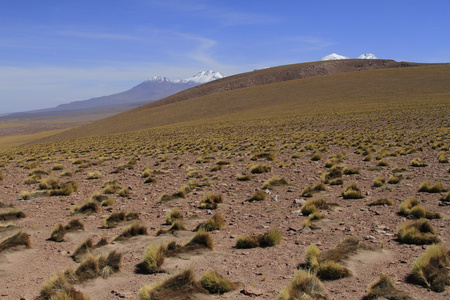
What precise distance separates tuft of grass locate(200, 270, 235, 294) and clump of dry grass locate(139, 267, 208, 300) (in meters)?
0.08

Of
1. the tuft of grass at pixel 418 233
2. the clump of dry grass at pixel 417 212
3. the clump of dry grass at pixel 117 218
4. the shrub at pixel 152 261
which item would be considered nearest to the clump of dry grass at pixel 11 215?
the clump of dry grass at pixel 117 218

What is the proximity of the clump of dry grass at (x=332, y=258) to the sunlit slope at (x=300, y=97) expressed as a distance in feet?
175

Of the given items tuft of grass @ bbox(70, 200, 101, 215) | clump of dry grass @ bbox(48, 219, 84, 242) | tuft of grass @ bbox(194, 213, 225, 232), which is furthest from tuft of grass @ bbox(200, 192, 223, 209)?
clump of dry grass @ bbox(48, 219, 84, 242)

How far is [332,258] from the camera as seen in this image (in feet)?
17.1

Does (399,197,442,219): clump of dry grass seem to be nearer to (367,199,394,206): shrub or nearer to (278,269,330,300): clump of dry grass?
(367,199,394,206): shrub

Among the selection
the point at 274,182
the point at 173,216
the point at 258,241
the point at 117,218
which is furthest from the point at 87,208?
the point at 274,182

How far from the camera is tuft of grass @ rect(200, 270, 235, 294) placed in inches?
176

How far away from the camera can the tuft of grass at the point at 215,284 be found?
14.6ft

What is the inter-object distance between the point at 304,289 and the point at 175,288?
1613 mm

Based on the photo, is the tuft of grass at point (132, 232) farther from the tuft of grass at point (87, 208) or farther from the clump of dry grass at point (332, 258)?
the clump of dry grass at point (332, 258)

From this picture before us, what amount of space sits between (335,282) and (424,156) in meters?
13.4

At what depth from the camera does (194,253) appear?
5.81m

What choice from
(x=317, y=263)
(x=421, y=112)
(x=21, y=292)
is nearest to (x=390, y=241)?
(x=317, y=263)

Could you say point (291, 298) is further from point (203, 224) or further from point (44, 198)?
point (44, 198)
